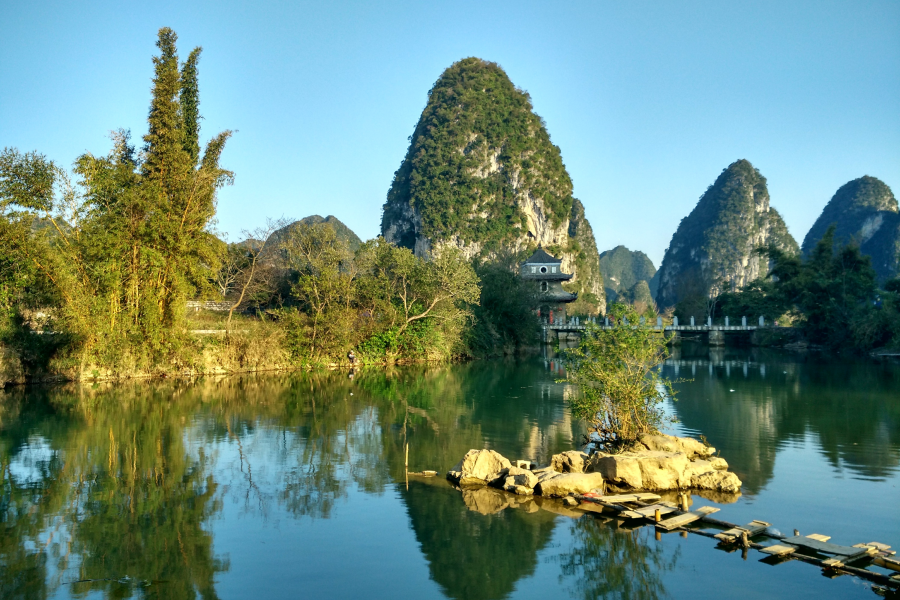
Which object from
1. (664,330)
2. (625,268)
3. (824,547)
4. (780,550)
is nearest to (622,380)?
(780,550)

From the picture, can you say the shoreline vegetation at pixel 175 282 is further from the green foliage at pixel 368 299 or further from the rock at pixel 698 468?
the rock at pixel 698 468

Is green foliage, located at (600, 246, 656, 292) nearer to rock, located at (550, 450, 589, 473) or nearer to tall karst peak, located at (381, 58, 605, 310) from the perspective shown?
tall karst peak, located at (381, 58, 605, 310)

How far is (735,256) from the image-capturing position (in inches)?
4080

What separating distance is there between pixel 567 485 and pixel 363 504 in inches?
108

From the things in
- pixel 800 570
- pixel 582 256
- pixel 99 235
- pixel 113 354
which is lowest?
pixel 800 570

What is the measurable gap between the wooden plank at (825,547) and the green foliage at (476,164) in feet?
247

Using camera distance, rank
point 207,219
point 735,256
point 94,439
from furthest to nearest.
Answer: point 735,256 < point 207,219 < point 94,439

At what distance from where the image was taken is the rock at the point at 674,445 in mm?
10742

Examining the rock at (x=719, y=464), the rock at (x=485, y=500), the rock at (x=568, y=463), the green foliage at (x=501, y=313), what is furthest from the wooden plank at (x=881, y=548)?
the green foliage at (x=501, y=313)

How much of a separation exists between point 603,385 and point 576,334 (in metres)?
40.9

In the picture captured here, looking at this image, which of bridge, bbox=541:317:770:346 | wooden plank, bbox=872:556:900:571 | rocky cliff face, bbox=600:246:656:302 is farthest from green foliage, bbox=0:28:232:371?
rocky cliff face, bbox=600:246:656:302

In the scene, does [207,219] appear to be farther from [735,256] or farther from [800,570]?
[735,256]

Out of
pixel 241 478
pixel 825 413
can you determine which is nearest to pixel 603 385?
pixel 241 478

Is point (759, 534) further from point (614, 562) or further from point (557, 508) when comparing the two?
point (557, 508)
